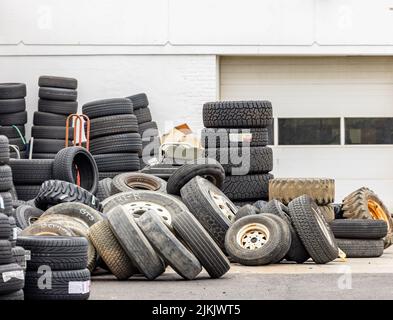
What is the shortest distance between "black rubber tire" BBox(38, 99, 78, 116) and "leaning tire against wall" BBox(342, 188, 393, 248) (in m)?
9.48

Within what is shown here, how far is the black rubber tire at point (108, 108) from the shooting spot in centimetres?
2015

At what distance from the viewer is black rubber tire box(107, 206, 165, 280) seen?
1124cm

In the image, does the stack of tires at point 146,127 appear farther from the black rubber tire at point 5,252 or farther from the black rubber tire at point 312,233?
the black rubber tire at point 5,252

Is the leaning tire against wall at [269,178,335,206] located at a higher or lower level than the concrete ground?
higher

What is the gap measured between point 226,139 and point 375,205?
247 centimetres

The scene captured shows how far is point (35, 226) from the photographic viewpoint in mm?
11445

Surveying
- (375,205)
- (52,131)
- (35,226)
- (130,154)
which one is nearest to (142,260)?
(35,226)

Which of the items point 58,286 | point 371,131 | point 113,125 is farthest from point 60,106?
point 58,286

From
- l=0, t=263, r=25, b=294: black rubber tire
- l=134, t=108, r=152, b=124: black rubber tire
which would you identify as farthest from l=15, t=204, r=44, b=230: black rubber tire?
l=134, t=108, r=152, b=124: black rubber tire

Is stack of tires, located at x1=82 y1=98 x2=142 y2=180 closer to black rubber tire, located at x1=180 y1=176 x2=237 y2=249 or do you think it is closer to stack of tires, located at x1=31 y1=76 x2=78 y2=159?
stack of tires, located at x1=31 y1=76 x2=78 y2=159

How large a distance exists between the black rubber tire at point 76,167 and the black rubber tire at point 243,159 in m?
1.76
